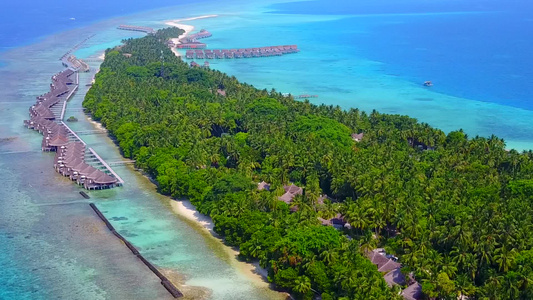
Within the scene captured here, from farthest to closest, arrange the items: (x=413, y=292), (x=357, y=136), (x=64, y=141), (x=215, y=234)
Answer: (x=64, y=141), (x=357, y=136), (x=215, y=234), (x=413, y=292)

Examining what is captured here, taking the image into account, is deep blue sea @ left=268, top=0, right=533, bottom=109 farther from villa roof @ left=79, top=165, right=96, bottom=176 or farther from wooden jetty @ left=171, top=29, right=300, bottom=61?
villa roof @ left=79, top=165, right=96, bottom=176

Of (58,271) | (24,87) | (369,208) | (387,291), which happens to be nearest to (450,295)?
(387,291)

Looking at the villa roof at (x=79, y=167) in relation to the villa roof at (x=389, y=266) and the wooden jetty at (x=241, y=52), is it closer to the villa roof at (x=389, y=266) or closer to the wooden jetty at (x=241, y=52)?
the villa roof at (x=389, y=266)

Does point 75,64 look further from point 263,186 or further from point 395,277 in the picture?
point 395,277

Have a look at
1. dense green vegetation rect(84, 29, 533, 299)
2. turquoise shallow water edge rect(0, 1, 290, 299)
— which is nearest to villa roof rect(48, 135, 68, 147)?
turquoise shallow water edge rect(0, 1, 290, 299)

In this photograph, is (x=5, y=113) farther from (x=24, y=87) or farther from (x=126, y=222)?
(x=126, y=222)

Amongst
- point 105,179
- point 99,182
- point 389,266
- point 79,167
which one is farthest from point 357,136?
point 389,266
